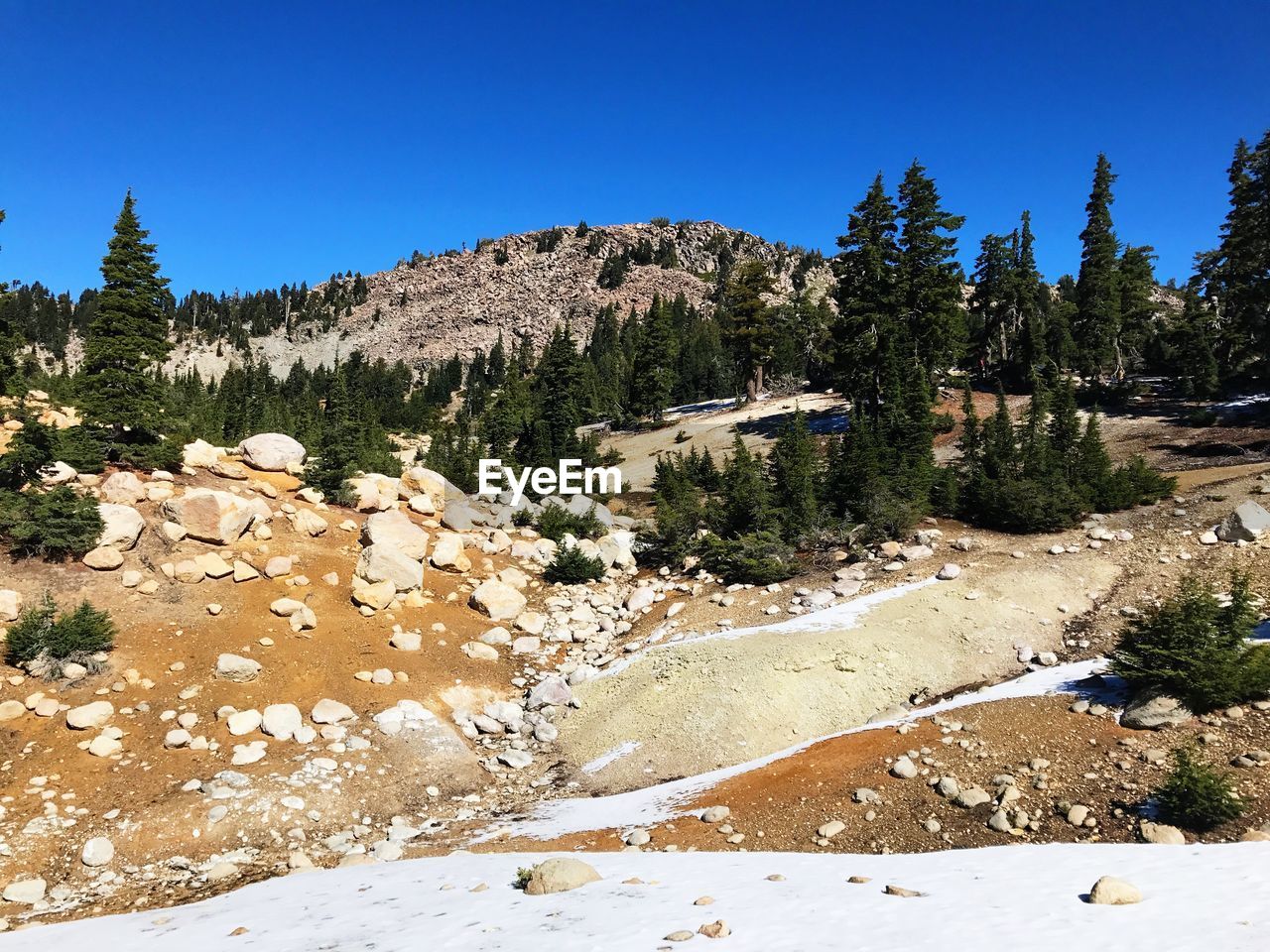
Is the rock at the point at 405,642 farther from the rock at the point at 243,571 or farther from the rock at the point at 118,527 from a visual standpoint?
the rock at the point at 118,527

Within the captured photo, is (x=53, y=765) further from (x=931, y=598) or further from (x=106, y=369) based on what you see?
(x=931, y=598)

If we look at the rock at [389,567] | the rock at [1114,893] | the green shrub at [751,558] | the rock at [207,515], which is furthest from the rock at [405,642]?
the rock at [1114,893]

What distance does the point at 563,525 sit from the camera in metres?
25.7

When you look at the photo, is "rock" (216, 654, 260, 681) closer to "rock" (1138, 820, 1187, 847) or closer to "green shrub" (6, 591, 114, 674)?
"green shrub" (6, 591, 114, 674)

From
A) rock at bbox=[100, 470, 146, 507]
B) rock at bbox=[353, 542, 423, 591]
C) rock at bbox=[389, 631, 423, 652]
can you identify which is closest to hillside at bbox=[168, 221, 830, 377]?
rock at bbox=[353, 542, 423, 591]

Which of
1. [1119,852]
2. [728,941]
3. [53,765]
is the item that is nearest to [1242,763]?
[1119,852]

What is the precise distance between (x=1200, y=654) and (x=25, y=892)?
1693cm

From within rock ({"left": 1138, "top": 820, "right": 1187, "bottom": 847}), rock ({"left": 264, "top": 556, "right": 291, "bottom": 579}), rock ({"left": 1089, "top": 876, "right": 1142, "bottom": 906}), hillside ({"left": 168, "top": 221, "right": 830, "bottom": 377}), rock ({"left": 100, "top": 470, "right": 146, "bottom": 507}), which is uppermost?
hillside ({"left": 168, "top": 221, "right": 830, "bottom": 377})

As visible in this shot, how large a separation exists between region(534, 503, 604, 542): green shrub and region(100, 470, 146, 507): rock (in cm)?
1272

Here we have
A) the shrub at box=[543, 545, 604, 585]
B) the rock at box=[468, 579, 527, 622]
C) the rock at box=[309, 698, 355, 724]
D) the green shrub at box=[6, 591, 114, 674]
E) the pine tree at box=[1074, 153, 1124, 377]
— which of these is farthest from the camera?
the pine tree at box=[1074, 153, 1124, 377]

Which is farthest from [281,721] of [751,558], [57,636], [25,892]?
[751,558]

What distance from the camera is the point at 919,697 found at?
13281 millimetres

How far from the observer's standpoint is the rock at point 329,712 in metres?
13.3

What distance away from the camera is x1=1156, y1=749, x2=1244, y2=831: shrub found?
7.55 meters
